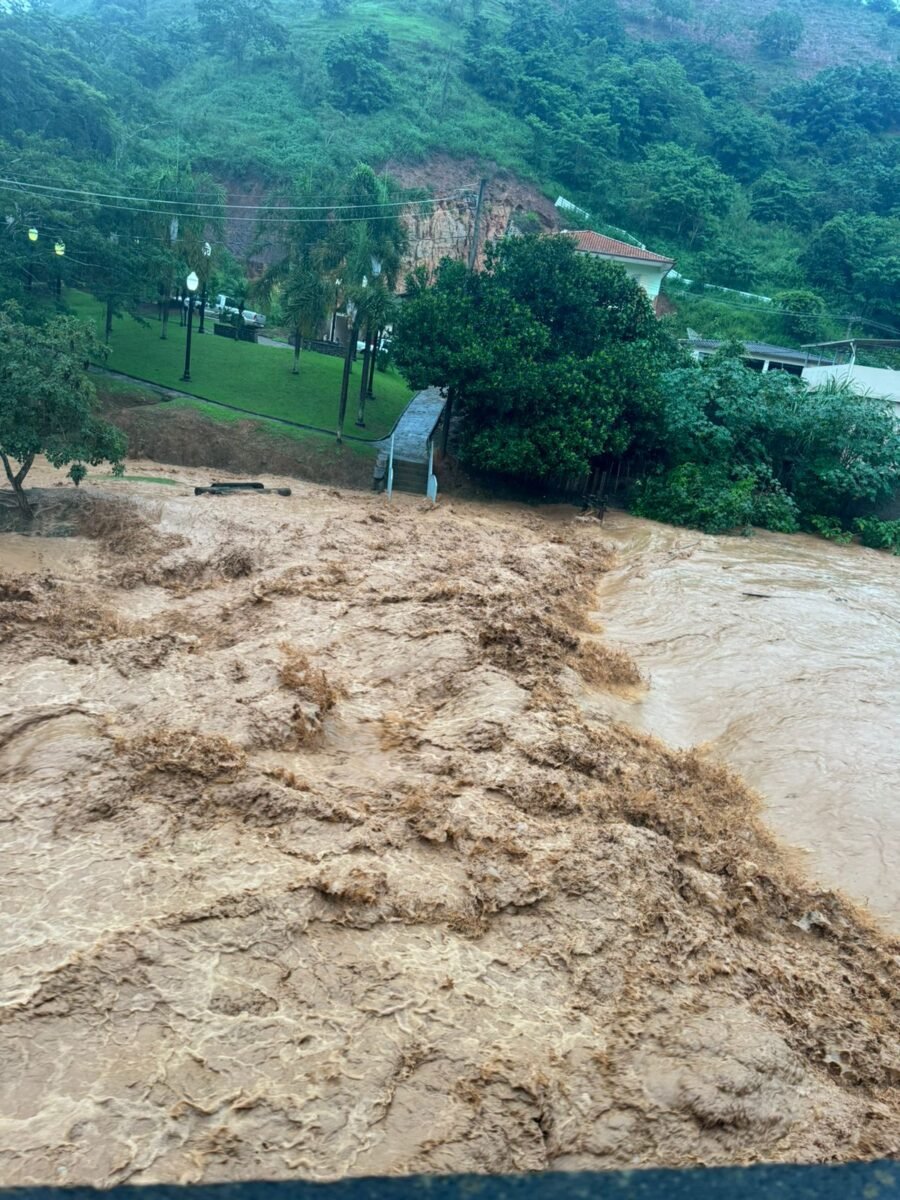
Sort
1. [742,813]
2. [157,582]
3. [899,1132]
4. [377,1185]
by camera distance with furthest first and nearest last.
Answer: [157,582], [742,813], [899,1132], [377,1185]

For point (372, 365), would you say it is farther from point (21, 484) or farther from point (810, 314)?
point (810, 314)

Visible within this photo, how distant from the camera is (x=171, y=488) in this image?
1938 cm

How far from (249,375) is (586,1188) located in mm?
27552

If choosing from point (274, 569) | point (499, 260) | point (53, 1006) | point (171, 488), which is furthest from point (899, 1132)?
point (499, 260)

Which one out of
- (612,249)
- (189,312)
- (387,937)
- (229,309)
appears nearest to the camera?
(387,937)

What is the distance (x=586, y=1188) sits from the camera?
4.35 meters

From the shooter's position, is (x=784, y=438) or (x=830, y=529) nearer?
(x=830, y=529)

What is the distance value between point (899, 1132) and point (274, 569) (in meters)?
11.3

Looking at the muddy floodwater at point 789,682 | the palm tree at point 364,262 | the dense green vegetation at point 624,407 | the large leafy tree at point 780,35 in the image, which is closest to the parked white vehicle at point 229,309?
the palm tree at point 364,262

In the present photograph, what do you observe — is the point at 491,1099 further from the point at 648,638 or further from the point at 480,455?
the point at 480,455

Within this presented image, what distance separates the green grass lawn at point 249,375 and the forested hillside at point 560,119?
11.3m

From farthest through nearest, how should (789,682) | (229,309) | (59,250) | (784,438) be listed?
(229,309) < (784,438) < (59,250) < (789,682)

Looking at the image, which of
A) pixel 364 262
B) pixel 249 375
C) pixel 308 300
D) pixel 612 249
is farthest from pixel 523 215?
pixel 308 300

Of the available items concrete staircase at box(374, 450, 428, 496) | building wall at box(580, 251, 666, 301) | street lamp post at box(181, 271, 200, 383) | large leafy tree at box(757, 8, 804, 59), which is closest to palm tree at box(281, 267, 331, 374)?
street lamp post at box(181, 271, 200, 383)
